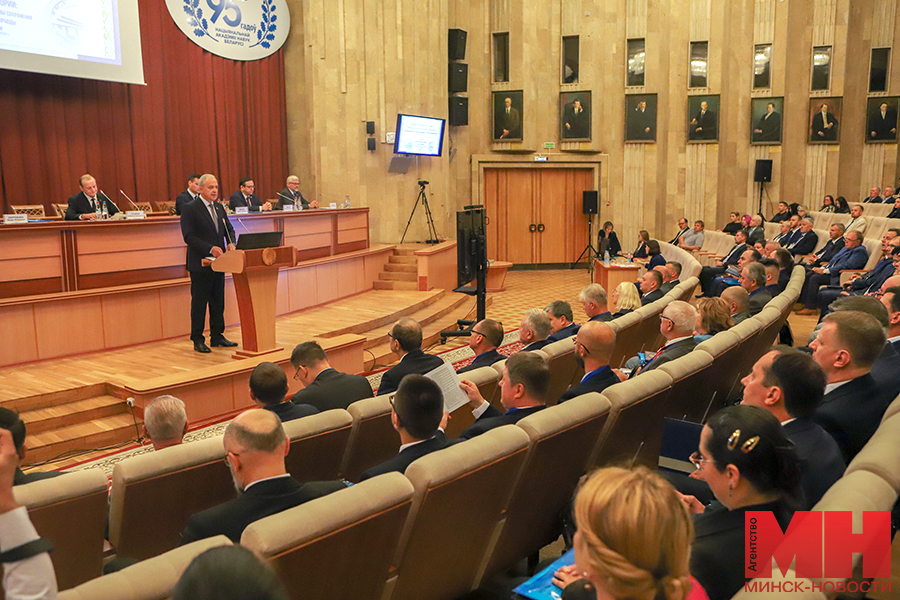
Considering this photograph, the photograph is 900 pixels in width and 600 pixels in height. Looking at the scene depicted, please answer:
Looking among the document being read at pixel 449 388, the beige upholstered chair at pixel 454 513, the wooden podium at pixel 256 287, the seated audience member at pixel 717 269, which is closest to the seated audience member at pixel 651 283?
the seated audience member at pixel 717 269

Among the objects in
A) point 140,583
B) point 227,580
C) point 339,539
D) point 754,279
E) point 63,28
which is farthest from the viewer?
point 63,28

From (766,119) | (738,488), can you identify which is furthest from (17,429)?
(766,119)

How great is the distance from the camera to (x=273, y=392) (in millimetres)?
3432

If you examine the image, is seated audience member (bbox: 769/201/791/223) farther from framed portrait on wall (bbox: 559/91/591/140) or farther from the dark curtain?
the dark curtain

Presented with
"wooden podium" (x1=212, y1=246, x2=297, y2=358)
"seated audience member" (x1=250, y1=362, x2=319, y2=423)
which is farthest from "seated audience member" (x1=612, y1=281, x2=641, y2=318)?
"seated audience member" (x1=250, y1=362, x2=319, y2=423)

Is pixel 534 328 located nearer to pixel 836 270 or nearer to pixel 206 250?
pixel 206 250

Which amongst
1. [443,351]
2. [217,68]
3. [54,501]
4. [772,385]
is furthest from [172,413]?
[217,68]

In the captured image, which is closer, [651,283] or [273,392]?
[273,392]

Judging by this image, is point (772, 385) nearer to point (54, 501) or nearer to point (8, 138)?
point (54, 501)

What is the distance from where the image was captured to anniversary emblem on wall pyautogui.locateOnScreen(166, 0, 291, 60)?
10320 millimetres

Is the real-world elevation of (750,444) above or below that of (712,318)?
above

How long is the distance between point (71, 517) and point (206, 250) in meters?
4.21

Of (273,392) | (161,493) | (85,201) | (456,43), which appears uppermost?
(456,43)

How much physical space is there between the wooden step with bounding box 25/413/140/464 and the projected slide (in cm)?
499
